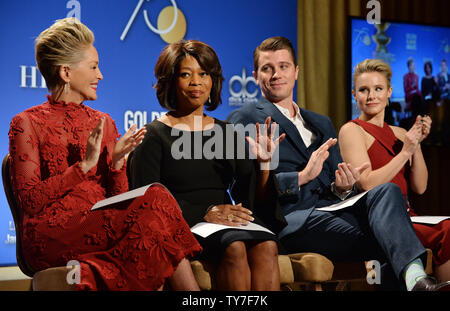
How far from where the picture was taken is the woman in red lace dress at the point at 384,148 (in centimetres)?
244

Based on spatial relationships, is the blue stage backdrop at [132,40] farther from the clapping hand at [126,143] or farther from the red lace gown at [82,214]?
the clapping hand at [126,143]

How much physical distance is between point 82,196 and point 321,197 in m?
1.09

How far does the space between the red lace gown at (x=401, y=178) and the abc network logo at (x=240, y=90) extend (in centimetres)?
130

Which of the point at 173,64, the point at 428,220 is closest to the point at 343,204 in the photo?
the point at 428,220

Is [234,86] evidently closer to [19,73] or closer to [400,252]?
[19,73]

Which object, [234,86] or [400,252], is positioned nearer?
[400,252]

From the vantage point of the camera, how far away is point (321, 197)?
2.55m

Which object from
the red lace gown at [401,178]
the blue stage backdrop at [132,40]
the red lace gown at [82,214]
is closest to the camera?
the red lace gown at [82,214]

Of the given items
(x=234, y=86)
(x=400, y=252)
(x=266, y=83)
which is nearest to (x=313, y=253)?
(x=400, y=252)

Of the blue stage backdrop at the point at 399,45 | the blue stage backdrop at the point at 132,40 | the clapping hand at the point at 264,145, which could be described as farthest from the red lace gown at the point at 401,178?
the blue stage backdrop at the point at 132,40

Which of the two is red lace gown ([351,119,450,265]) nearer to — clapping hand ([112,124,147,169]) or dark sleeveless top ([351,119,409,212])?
dark sleeveless top ([351,119,409,212])
